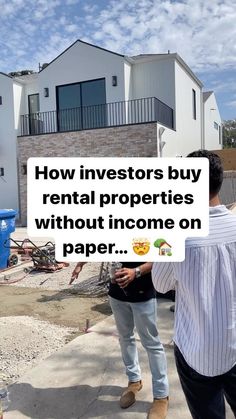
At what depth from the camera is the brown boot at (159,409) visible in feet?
9.13

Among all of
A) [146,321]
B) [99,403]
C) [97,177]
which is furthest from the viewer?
[99,403]

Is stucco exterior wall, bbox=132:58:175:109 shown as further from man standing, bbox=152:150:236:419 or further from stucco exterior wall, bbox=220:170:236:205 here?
man standing, bbox=152:150:236:419

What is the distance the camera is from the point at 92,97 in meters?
18.5

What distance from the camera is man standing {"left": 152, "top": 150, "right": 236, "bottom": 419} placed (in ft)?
6.00

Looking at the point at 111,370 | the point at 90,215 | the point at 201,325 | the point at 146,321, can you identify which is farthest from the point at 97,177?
the point at 111,370

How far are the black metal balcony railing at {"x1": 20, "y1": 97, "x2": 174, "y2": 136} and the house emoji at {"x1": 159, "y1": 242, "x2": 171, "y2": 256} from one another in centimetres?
1533

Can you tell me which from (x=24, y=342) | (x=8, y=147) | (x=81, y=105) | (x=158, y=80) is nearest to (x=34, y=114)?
(x=8, y=147)

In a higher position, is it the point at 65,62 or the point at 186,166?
the point at 65,62

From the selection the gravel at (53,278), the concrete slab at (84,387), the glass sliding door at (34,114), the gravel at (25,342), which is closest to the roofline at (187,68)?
the glass sliding door at (34,114)

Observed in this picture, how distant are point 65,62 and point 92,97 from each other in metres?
2.11

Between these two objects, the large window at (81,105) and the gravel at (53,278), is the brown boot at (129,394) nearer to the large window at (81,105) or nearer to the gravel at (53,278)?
the gravel at (53,278)

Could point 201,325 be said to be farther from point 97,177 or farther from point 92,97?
point 92,97

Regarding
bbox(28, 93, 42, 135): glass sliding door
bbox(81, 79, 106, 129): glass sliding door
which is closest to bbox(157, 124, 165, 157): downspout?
bbox(81, 79, 106, 129): glass sliding door

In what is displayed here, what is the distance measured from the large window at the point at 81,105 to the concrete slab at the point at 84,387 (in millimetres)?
15117
